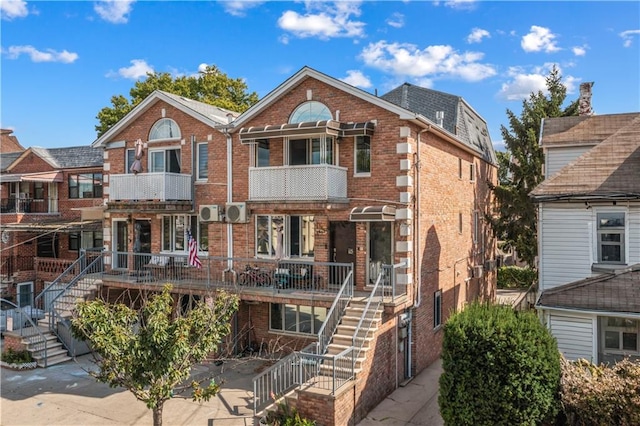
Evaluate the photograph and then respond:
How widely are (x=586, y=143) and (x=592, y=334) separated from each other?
6815 millimetres

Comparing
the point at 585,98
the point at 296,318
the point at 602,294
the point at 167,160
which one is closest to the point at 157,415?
the point at 296,318

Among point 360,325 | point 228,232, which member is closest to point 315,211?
point 228,232

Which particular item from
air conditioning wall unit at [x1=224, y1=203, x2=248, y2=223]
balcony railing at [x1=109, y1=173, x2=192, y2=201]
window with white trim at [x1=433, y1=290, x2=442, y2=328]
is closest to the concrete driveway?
air conditioning wall unit at [x1=224, y1=203, x2=248, y2=223]

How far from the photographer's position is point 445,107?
74.4 feet

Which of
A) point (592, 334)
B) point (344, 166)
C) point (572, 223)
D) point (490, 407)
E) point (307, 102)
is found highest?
point (307, 102)

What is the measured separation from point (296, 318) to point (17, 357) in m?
9.89

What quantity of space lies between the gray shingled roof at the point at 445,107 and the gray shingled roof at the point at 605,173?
273 inches

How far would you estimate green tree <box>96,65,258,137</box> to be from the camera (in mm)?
34625

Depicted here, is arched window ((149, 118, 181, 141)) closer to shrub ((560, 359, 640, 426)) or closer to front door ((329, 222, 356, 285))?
front door ((329, 222, 356, 285))

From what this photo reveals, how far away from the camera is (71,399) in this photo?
13.6 m

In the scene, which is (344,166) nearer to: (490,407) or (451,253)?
(451,253)

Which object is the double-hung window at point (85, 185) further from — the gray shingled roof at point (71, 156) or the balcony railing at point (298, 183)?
the balcony railing at point (298, 183)

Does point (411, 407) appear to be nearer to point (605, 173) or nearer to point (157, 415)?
point (157, 415)

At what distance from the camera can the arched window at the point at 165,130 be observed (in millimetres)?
19062
